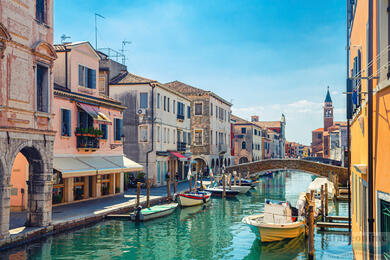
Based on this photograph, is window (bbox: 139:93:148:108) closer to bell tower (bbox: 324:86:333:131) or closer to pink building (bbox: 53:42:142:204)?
pink building (bbox: 53:42:142:204)

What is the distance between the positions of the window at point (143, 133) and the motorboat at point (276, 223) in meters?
16.2

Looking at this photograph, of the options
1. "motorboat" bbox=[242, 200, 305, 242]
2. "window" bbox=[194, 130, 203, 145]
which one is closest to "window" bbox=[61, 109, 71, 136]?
"motorboat" bbox=[242, 200, 305, 242]

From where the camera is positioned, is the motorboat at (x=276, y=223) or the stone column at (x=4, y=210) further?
the motorboat at (x=276, y=223)

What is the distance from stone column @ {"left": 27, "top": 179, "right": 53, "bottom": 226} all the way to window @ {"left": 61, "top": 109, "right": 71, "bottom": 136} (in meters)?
5.70

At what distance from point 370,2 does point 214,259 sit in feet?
33.7

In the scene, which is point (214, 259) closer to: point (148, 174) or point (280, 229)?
point (280, 229)

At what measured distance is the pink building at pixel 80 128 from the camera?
69.7ft

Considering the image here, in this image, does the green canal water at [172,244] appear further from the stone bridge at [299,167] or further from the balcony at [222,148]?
the balcony at [222,148]

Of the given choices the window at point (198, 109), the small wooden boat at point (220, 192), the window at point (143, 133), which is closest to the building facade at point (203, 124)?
the window at point (198, 109)

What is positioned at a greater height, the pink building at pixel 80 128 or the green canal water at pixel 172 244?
the pink building at pixel 80 128

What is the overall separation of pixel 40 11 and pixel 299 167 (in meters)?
32.9

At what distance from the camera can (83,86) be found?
2355 centimetres

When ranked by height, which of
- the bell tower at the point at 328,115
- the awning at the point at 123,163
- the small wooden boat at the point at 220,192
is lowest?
the small wooden boat at the point at 220,192

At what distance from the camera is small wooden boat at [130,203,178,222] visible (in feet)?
66.2
